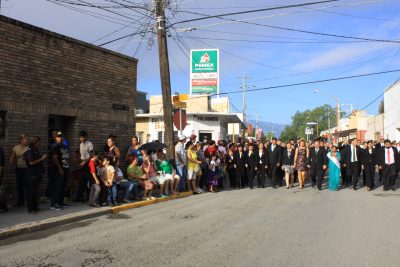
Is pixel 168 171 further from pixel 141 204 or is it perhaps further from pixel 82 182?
pixel 82 182

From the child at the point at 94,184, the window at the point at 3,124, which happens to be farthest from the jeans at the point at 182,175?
the window at the point at 3,124

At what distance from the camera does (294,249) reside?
6.85 m

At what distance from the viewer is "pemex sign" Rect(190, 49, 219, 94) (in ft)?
76.7

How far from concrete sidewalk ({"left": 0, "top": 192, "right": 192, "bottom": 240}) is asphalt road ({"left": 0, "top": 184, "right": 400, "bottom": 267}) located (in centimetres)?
21

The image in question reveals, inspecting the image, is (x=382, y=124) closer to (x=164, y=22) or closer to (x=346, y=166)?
(x=346, y=166)

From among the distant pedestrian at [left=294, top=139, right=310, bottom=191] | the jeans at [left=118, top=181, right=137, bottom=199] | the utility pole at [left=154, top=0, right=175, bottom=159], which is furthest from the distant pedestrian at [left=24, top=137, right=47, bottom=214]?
the distant pedestrian at [left=294, top=139, right=310, bottom=191]

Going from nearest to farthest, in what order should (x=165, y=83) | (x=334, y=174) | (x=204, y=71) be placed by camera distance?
1. (x=165, y=83)
2. (x=334, y=174)
3. (x=204, y=71)

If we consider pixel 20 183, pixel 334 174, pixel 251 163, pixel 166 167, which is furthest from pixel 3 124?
pixel 334 174

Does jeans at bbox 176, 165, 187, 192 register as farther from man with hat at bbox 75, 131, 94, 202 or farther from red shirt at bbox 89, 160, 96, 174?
red shirt at bbox 89, 160, 96, 174

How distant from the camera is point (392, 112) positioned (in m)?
35.2

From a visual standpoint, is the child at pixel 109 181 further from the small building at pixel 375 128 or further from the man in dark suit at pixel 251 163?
the small building at pixel 375 128

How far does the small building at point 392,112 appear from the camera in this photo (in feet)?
110

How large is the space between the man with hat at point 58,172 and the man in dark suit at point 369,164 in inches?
431

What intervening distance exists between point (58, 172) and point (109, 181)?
1.37 m
